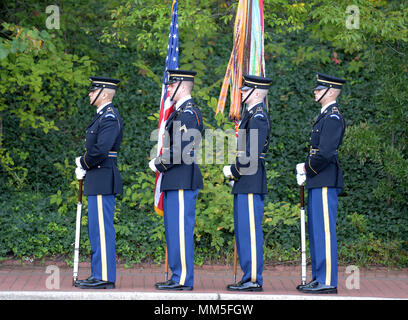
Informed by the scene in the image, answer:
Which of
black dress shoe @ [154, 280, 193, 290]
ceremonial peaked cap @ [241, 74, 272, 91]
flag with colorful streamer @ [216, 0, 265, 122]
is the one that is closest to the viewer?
black dress shoe @ [154, 280, 193, 290]

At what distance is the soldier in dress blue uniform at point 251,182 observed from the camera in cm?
716

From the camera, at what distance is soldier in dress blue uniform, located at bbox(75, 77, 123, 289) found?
717 cm

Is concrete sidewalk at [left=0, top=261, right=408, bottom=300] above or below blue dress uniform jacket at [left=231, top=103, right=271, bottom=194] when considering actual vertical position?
below

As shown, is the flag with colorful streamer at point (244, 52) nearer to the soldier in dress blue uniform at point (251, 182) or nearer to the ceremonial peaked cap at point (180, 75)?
the soldier in dress blue uniform at point (251, 182)

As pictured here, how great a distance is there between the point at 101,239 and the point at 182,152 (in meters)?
1.22

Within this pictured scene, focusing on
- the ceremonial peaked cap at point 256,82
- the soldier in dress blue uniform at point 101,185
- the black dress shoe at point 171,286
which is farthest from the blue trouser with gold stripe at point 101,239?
the ceremonial peaked cap at point 256,82

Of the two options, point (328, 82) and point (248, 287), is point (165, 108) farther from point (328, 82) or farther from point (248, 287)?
point (248, 287)

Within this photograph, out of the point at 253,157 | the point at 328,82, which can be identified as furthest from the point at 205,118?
the point at 328,82

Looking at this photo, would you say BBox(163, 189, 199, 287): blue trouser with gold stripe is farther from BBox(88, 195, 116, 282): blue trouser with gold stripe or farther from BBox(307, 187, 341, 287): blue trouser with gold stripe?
BBox(307, 187, 341, 287): blue trouser with gold stripe

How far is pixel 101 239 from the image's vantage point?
7184 millimetres

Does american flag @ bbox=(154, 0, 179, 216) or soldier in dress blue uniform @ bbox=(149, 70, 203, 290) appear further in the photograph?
american flag @ bbox=(154, 0, 179, 216)

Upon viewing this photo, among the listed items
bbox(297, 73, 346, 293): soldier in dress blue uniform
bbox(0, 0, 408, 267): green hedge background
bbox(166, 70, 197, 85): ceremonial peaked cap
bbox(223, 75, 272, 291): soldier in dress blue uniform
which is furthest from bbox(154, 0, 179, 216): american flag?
bbox(297, 73, 346, 293): soldier in dress blue uniform

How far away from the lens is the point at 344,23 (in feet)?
30.7

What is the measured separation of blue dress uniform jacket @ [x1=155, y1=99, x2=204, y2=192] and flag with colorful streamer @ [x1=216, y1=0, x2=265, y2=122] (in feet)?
3.57
